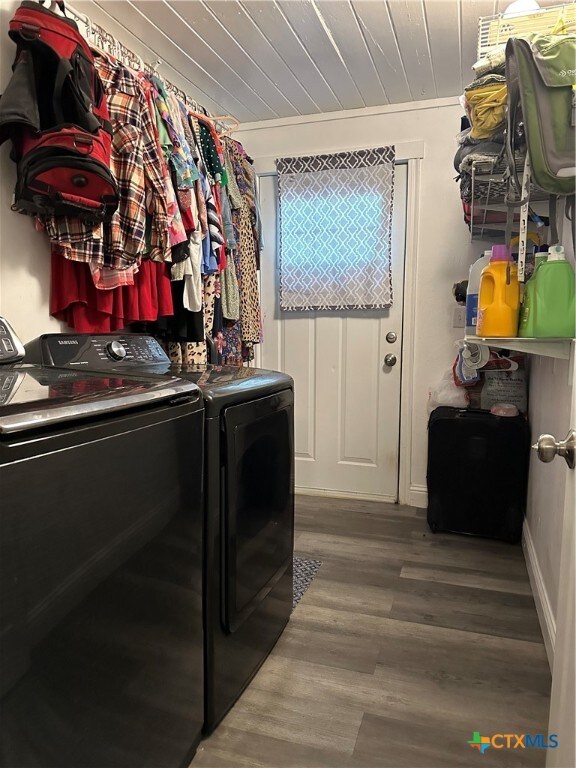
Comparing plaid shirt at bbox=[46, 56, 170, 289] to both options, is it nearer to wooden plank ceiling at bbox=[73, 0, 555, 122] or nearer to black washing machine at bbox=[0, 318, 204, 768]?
wooden plank ceiling at bbox=[73, 0, 555, 122]

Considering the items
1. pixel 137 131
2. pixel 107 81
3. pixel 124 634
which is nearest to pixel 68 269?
pixel 137 131

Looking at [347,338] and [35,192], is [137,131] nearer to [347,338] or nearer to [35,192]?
[35,192]

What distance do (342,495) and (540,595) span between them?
4.88 ft

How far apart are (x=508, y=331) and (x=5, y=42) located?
180 cm

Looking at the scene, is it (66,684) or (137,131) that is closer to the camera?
(66,684)

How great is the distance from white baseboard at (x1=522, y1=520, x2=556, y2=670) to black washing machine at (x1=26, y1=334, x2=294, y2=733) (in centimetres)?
86

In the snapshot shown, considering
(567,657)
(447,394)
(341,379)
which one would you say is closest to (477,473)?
(447,394)

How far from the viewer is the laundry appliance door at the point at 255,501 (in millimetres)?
1377

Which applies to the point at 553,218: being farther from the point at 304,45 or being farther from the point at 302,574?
the point at 302,574

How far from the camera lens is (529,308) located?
1443mm

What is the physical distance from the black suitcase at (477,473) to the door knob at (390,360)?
51 cm

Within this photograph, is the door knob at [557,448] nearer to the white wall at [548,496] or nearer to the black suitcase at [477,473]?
the white wall at [548,496]

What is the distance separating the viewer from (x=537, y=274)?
4.60ft

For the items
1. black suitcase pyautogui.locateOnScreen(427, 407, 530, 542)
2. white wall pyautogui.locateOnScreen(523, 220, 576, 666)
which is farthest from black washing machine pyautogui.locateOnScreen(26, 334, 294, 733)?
black suitcase pyautogui.locateOnScreen(427, 407, 530, 542)
